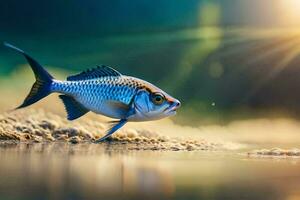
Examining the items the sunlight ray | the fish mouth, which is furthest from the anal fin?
the sunlight ray

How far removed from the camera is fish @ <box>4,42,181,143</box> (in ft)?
7.77

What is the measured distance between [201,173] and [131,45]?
5.87 ft

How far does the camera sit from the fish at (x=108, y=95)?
2.37m

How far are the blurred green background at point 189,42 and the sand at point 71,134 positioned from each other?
1.26 feet

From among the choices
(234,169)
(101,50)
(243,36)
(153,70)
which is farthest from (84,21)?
(234,169)

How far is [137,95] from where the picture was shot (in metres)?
2.38

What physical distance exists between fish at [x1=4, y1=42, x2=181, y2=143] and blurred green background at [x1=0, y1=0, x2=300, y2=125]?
195 cm

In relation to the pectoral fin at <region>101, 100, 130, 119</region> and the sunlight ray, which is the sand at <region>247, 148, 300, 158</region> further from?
the pectoral fin at <region>101, 100, 130, 119</region>

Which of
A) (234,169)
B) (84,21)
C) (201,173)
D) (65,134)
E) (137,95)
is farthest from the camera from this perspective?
(84,21)

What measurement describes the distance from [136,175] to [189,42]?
1.97m

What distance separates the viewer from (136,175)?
2.82m

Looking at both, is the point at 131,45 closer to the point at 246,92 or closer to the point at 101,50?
the point at 101,50

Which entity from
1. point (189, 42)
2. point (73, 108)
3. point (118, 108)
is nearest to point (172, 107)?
point (118, 108)

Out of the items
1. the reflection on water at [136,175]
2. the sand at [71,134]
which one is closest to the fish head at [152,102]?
the reflection on water at [136,175]
